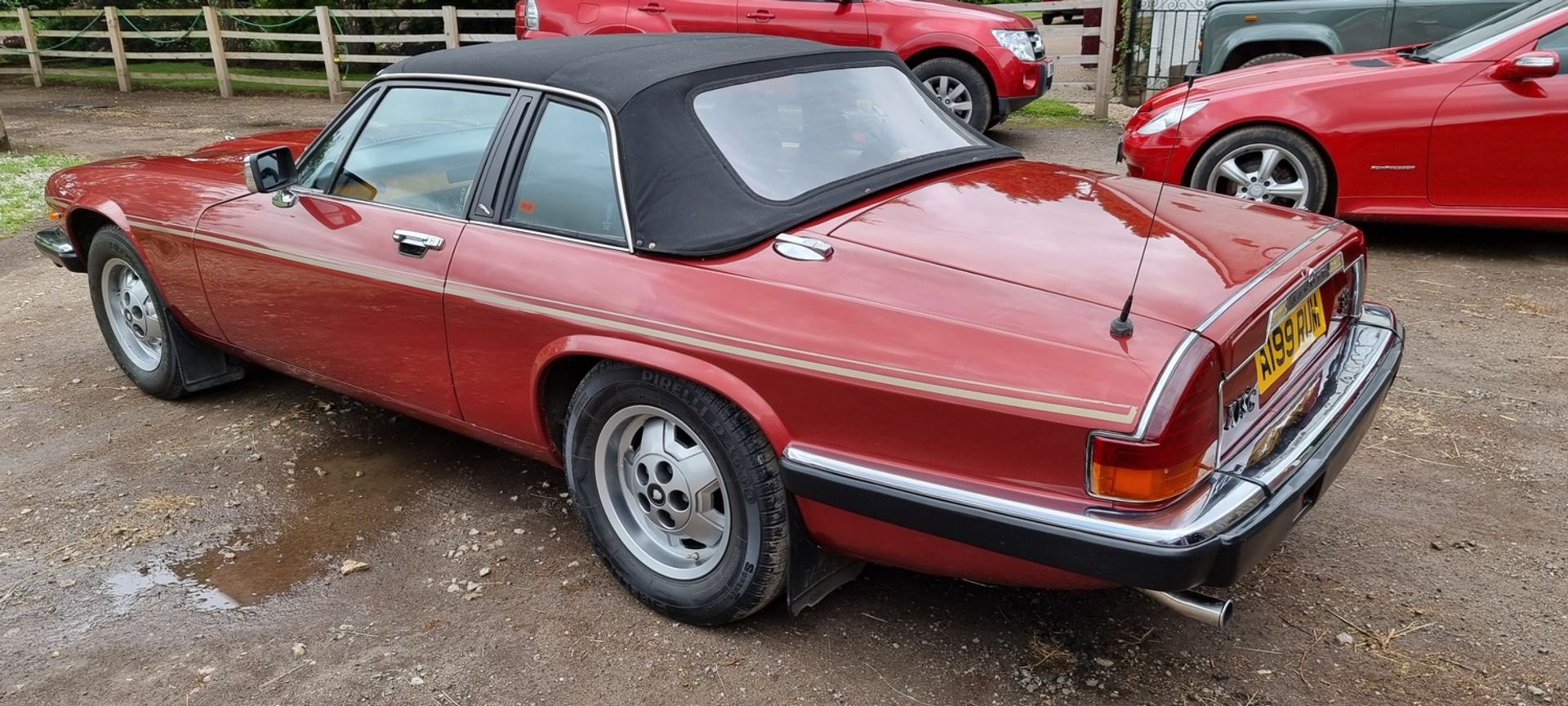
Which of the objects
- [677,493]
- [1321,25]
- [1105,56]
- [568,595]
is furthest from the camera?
[1105,56]

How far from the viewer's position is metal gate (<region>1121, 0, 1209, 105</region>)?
10.8 metres

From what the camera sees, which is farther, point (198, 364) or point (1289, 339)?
point (198, 364)

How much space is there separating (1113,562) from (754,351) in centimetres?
91

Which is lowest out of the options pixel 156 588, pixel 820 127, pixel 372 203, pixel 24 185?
pixel 156 588

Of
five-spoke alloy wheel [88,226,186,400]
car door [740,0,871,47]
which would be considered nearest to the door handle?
five-spoke alloy wheel [88,226,186,400]

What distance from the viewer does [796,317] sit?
8.33ft

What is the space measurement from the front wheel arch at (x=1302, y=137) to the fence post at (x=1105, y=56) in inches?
188

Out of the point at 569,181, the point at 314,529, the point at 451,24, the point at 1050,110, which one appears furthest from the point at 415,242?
the point at 451,24

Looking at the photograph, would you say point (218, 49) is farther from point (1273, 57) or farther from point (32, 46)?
point (1273, 57)

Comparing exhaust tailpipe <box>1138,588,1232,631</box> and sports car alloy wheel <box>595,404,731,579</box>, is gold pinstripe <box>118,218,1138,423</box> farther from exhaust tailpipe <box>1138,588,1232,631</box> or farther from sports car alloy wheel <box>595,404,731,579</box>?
exhaust tailpipe <box>1138,588,1232,631</box>

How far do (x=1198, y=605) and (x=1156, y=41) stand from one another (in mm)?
9850

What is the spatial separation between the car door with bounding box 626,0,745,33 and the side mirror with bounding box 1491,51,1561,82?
19.1 ft

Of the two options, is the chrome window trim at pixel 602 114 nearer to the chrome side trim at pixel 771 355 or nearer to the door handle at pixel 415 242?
the chrome side trim at pixel 771 355

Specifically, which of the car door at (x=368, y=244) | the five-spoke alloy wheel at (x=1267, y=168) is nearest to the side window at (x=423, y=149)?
the car door at (x=368, y=244)
